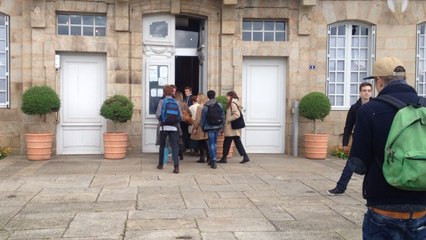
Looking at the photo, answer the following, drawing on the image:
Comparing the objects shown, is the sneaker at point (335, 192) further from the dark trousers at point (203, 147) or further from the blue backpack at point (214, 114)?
the dark trousers at point (203, 147)

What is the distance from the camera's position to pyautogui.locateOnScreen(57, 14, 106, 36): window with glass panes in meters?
12.5

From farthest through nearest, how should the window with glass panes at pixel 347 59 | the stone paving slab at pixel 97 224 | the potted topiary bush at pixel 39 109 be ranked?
1. the window with glass panes at pixel 347 59
2. the potted topiary bush at pixel 39 109
3. the stone paving slab at pixel 97 224

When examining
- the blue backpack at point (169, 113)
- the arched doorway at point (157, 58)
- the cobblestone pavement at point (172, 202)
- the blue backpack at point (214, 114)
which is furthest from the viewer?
the arched doorway at point (157, 58)

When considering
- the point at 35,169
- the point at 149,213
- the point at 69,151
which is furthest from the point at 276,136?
the point at 149,213

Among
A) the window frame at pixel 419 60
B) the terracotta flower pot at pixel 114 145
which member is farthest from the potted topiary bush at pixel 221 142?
the window frame at pixel 419 60

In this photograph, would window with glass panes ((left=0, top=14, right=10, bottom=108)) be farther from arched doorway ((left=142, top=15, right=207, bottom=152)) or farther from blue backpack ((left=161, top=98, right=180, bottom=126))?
blue backpack ((left=161, top=98, right=180, bottom=126))

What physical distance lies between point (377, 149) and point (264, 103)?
10308mm

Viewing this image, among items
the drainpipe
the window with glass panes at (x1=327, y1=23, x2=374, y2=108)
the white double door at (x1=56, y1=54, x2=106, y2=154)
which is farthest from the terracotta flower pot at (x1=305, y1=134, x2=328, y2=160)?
the white double door at (x1=56, y1=54, x2=106, y2=154)

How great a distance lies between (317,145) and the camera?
12625 millimetres

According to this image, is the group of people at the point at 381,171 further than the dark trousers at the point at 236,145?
No

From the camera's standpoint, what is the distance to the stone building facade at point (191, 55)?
12.2 metres

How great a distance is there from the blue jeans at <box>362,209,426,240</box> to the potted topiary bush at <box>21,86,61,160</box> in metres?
9.33

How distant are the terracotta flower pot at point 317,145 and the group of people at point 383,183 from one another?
9.43m

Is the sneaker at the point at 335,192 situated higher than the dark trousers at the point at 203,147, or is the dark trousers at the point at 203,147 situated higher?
the dark trousers at the point at 203,147
